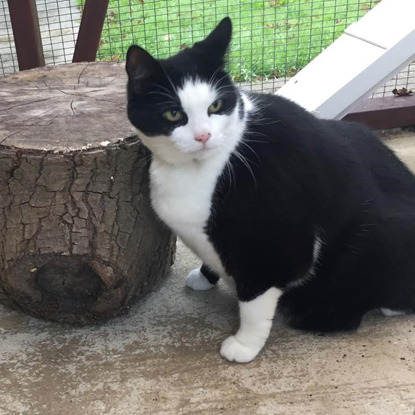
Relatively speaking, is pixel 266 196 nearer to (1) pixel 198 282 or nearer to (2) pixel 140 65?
(2) pixel 140 65

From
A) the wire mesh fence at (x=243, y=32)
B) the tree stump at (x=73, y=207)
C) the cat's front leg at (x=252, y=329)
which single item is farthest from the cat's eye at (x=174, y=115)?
the wire mesh fence at (x=243, y=32)

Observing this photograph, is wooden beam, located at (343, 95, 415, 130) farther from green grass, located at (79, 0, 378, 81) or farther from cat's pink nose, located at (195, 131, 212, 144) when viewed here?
cat's pink nose, located at (195, 131, 212, 144)

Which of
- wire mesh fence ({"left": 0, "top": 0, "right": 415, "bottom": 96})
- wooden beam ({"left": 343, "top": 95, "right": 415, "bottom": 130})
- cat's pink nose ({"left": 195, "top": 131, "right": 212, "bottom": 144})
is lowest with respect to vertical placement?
wooden beam ({"left": 343, "top": 95, "right": 415, "bottom": 130})

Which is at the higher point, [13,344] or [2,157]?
[2,157]

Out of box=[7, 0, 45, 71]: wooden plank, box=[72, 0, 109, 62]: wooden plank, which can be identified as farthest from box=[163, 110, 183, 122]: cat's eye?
box=[7, 0, 45, 71]: wooden plank

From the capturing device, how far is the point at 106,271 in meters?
2.08

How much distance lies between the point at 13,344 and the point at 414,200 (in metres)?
1.44

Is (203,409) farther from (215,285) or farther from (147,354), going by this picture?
(215,285)

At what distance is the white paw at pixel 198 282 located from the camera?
7.96 ft

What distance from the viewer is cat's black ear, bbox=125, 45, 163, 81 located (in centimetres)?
165

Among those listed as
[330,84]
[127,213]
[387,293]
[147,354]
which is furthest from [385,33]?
[147,354]

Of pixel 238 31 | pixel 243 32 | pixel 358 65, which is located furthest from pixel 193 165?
pixel 243 32

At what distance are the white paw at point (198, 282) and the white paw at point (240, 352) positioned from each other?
41 centimetres

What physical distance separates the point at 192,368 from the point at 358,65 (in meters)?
1.42
